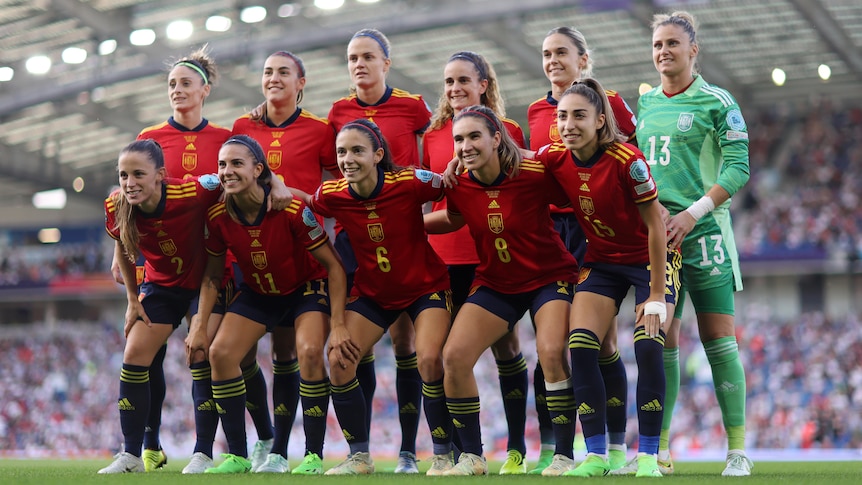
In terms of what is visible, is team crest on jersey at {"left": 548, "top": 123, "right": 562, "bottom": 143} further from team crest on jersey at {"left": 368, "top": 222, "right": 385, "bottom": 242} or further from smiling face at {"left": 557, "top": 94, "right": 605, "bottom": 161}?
team crest on jersey at {"left": 368, "top": 222, "right": 385, "bottom": 242}

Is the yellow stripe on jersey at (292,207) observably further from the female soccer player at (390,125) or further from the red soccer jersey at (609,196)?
the red soccer jersey at (609,196)

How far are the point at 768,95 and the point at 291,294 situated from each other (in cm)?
2742

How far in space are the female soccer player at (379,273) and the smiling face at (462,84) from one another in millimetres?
653

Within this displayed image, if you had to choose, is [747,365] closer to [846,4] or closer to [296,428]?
[846,4]

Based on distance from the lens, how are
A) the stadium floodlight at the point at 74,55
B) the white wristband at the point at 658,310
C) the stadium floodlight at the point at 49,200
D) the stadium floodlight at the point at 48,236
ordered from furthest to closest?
the stadium floodlight at the point at 48,236, the stadium floodlight at the point at 49,200, the stadium floodlight at the point at 74,55, the white wristband at the point at 658,310

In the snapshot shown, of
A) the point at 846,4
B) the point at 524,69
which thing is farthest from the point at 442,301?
the point at 524,69

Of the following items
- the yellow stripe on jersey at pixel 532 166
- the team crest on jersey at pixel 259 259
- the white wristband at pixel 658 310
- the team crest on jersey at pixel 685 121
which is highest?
the team crest on jersey at pixel 685 121

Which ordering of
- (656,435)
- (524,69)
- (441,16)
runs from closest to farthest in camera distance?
(656,435), (441,16), (524,69)

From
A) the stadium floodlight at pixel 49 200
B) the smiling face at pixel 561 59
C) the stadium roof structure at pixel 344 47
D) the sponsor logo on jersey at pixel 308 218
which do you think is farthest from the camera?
the stadium floodlight at pixel 49 200

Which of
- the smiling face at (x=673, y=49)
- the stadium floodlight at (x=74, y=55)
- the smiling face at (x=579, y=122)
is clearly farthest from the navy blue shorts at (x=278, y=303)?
the stadium floodlight at (x=74, y=55)

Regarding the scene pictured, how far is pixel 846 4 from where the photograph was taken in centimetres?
2266

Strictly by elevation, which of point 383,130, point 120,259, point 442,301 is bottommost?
point 442,301

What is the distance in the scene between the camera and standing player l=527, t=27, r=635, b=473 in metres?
5.88

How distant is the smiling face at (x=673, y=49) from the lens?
584 cm
